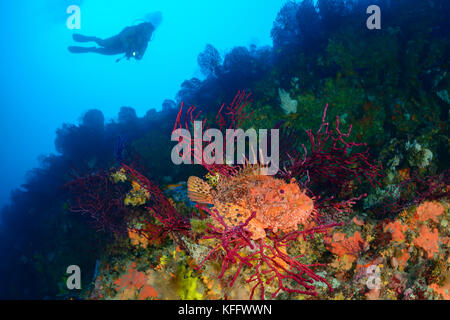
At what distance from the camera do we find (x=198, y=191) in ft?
11.1

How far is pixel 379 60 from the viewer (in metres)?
6.58

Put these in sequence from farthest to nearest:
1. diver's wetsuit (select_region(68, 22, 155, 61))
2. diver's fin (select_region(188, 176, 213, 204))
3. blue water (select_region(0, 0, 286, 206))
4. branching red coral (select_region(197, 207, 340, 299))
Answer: blue water (select_region(0, 0, 286, 206)) → diver's wetsuit (select_region(68, 22, 155, 61)) → diver's fin (select_region(188, 176, 213, 204)) → branching red coral (select_region(197, 207, 340, 299))

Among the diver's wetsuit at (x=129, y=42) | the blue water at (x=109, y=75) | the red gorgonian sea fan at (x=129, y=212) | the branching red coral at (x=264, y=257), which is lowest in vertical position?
the branching red coral at (x=264, y=257)

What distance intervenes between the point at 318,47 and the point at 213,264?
7569mm

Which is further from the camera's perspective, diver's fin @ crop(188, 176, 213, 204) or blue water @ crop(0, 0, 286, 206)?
blue water @ crop(0, 0, 286, 206)

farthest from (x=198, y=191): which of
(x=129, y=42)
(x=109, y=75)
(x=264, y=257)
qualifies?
(x=109, y=75)

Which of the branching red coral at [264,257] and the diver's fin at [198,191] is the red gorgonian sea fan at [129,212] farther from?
the branching red coral at [264,257]

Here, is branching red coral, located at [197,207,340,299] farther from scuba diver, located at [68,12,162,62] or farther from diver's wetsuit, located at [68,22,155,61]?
diver's wetsuit, located at [68,22,155,61]

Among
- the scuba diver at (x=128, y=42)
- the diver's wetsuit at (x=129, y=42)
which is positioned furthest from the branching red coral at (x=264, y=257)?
the diver's wetsuit at (x=129, y=42)

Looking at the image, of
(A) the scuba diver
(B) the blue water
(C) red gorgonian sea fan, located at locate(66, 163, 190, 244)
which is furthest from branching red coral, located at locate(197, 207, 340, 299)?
(B) the blue water

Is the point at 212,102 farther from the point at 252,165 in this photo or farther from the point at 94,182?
the point at 252,165

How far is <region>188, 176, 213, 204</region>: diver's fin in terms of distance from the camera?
3.32 m

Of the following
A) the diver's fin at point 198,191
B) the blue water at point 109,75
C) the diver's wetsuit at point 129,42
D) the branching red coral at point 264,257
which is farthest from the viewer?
the blue water at point 109,75

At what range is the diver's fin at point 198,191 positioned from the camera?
3322 mm
